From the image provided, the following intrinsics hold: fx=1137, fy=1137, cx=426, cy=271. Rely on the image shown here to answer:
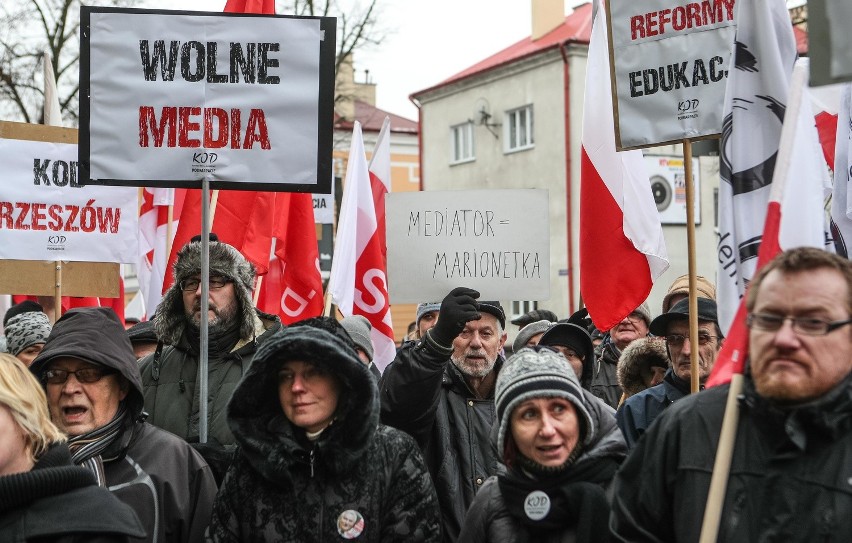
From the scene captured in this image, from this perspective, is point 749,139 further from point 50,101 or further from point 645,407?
point 50,101

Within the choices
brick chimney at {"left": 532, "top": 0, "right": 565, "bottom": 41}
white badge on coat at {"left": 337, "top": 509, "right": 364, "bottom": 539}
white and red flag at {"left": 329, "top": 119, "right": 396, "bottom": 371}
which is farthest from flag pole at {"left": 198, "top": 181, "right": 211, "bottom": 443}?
brick chimney at {"left": 532, "top": 0, "right": 565, "bottom": 41}

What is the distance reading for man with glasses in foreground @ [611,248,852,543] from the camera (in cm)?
261

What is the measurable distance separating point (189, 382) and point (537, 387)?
6.36 feet

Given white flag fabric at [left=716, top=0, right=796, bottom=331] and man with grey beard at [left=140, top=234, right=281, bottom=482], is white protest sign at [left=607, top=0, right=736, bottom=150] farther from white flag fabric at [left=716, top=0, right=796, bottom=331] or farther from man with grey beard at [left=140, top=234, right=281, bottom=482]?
man with grey beard at [left=140, top=234, right=281, bottom=482]

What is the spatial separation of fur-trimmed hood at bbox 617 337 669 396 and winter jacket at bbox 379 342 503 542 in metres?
1.04

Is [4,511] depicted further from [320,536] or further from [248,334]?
[248,334]

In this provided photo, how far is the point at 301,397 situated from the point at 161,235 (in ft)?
20.2

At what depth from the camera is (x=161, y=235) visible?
955cm

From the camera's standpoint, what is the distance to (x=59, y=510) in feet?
10.00

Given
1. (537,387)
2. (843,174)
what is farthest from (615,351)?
(537,387)

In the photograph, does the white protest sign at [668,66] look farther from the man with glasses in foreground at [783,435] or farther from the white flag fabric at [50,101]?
the white flag fabric at [50,101]

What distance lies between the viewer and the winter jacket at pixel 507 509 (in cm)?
348

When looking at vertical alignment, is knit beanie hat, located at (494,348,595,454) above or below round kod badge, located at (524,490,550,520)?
above

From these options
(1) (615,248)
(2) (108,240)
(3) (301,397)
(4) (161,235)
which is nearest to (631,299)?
(1) (615,248)
